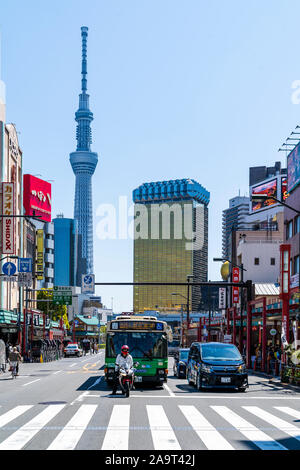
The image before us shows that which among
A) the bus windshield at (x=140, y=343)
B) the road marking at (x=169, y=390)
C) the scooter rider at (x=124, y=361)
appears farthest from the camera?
the bus windshield at (x=140, y=343)

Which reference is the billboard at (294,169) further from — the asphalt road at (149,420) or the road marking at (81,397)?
the road marking at (81,397)

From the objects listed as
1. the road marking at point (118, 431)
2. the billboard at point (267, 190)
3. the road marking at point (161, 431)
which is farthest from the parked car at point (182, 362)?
the billboard at point (267, 190)

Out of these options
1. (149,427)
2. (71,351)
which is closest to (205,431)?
(149,427)

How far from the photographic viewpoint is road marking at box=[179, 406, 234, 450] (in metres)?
12.3

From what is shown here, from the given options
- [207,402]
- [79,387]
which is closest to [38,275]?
[79,387]

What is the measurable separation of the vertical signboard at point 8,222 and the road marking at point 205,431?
51.5 meters

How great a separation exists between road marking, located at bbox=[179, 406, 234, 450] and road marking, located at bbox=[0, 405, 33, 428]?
428 cm

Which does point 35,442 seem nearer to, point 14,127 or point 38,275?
point 14,127

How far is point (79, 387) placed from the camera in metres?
29.2

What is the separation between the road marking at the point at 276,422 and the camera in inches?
574

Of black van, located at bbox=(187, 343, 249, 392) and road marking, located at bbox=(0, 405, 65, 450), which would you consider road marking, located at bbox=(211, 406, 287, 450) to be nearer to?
road marking, located at bbox=(0, 405, 65, 450)

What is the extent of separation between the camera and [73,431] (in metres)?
14.2

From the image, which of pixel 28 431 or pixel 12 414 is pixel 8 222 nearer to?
pixel 12 414

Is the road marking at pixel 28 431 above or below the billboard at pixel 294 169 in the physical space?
below
